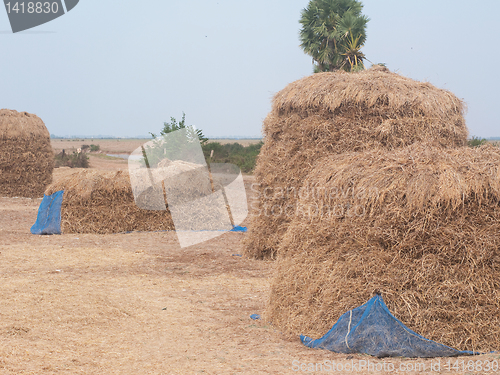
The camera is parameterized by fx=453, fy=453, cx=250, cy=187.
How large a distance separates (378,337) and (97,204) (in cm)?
925

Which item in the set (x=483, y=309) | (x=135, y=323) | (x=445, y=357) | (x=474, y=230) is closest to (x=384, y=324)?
(x=445, y=357)

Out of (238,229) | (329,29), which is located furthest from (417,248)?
(329,29)

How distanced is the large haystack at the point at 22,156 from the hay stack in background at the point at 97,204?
7.21 metres

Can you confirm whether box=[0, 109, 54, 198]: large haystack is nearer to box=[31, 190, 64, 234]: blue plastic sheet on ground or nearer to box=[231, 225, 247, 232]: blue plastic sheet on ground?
box=[31, 190, 64, 234]: blue plastic sheet on ground

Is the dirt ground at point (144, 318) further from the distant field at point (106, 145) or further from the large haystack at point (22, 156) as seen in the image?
the distant field at point (106, 145)

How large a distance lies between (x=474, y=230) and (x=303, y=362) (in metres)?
1.86

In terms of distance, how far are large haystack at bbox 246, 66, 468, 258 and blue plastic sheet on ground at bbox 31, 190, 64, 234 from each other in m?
5.82

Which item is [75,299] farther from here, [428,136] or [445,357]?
[428,136]

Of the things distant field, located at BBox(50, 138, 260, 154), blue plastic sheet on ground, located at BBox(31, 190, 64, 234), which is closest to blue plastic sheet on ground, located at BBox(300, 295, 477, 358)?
blue plastic sheet on ground, located at BBox(31, 190, 64, 234)

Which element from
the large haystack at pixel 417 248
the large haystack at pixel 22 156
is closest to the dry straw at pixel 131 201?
the large haystack at pixel 22 156

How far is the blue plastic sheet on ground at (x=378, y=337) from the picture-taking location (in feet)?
12.5

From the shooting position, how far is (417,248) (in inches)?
158

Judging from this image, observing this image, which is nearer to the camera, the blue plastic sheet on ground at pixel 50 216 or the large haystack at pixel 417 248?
the large haystack at pixel 417 248

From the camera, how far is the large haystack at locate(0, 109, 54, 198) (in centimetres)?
1767
